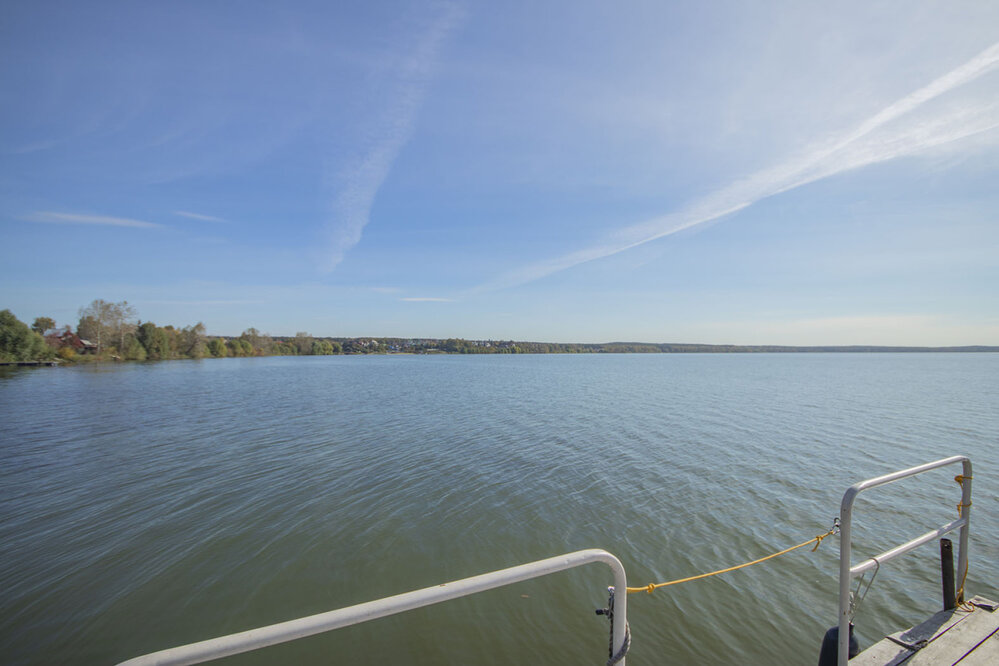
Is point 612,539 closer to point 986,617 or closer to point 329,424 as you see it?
point 986,617

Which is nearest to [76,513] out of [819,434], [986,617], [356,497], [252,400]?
[356,497]

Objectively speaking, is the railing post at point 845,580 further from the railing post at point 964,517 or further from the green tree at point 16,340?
the green tree at point 16,340

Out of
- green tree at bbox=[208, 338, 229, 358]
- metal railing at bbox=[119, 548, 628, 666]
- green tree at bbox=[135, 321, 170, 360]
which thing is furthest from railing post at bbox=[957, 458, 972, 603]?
green tree at bbox=[208, 338, 229, 358]

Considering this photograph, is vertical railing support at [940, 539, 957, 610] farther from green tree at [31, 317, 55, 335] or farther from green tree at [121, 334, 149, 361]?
green tree at [31, 317, 55, 335]

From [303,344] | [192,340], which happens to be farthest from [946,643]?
[303,344]

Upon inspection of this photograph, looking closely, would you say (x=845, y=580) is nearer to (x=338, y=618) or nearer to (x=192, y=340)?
(x=338, y=618)

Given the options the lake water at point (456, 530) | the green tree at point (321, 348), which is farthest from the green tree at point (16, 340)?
the green tree at point (321, 348)

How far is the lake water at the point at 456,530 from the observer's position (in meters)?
5.41

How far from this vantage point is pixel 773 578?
21.7 ft

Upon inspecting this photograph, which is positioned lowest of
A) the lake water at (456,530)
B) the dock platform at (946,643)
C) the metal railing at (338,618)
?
the lake water at (456,530)

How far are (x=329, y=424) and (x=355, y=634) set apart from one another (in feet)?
46.6

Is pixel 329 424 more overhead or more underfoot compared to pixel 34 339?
more underfoot

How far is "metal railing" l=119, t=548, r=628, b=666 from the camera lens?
1550 mm

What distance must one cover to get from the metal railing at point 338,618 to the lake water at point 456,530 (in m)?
3.88
